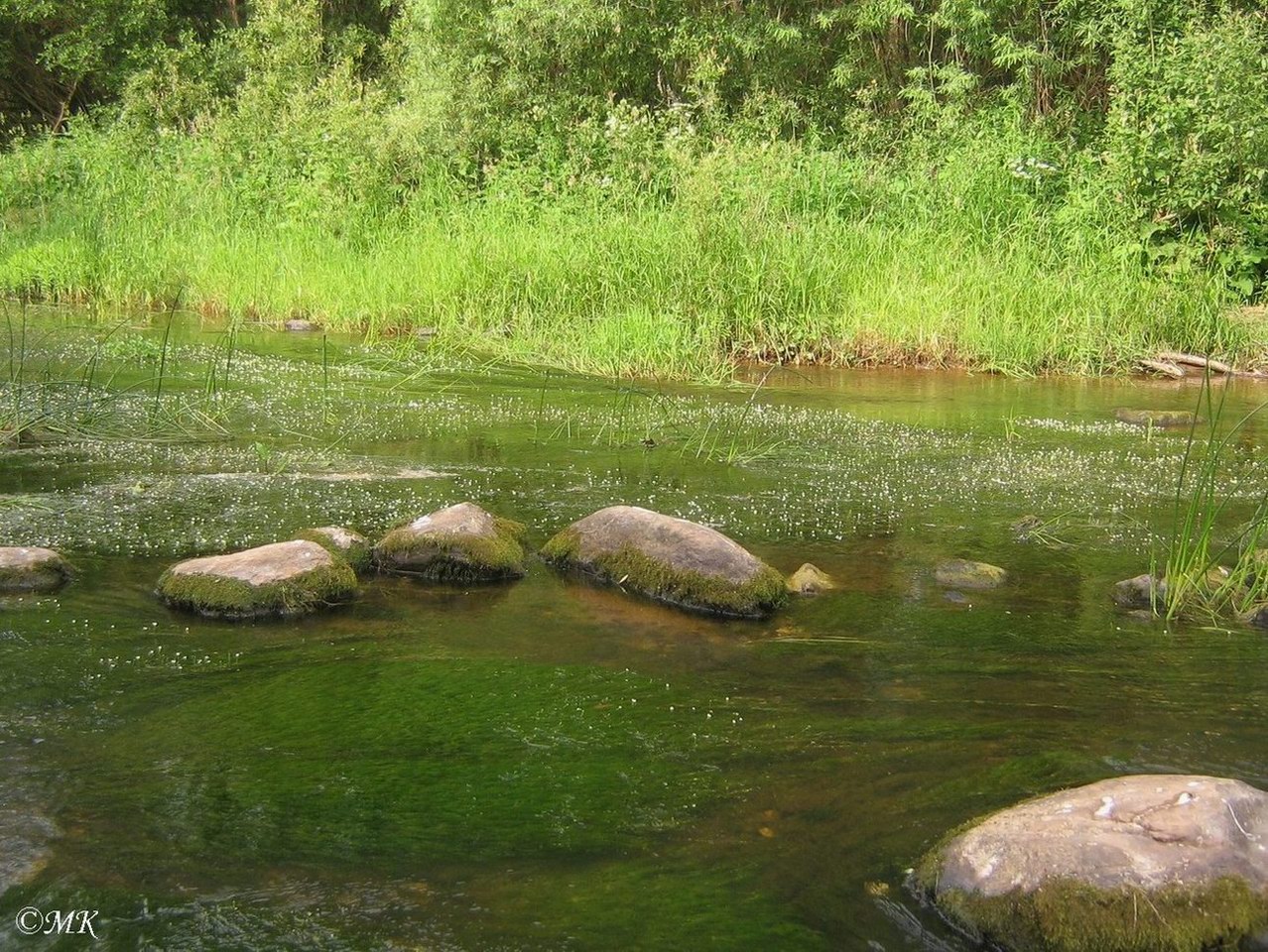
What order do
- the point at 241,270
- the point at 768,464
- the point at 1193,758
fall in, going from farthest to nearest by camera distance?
1. the point at 241,270
2. the point at 768,464
3. the point at 1193,758

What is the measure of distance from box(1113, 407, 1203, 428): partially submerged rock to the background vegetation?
6.25ft

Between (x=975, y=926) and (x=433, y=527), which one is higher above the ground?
(x=433, y=527)

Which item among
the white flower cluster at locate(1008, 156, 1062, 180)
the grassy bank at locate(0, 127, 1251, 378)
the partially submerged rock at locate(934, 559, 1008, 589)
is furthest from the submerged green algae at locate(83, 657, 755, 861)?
the white flower cluster at locate(1008, 156, 1062, 180)

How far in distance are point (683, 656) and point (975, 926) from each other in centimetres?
150

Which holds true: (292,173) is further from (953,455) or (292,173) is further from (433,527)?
(433,527)

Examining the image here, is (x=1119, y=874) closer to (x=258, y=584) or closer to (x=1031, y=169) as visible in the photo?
(x=258, y=584)

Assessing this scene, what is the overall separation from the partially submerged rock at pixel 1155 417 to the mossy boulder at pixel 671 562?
175 inches

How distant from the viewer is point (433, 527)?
183 inches

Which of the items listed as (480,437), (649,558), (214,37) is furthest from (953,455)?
(214,37)

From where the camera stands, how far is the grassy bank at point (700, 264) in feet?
33.7

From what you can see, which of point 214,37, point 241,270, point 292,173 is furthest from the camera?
point 214,37

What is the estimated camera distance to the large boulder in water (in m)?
2.38

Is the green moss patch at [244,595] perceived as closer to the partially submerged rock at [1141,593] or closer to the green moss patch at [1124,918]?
the green moss patch at [1124,918]

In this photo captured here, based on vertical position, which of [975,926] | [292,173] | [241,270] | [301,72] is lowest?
[975,926]
